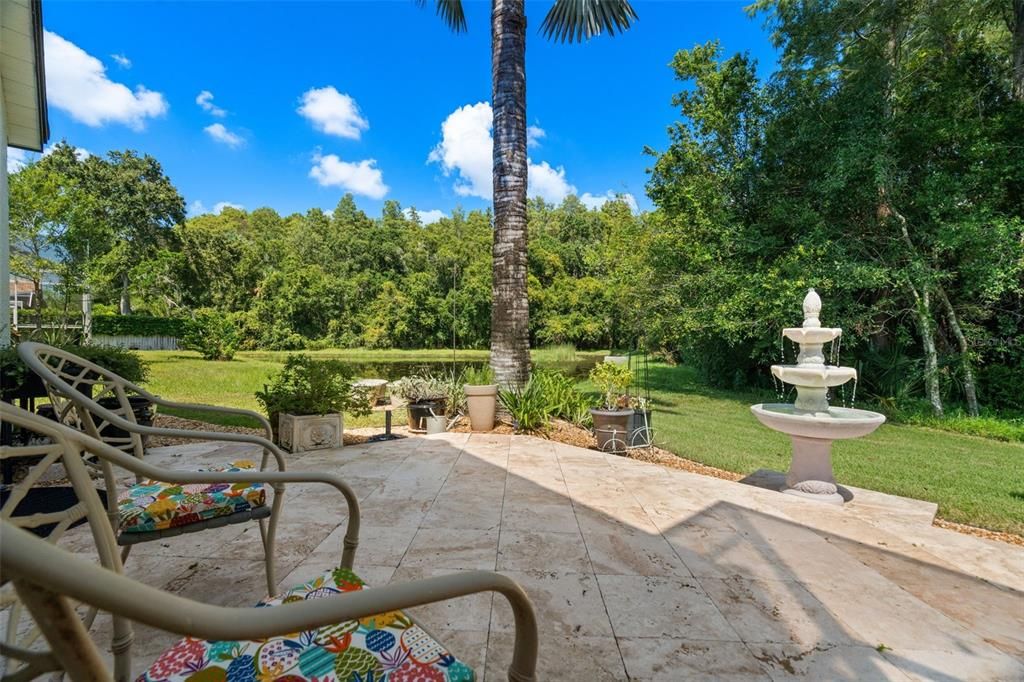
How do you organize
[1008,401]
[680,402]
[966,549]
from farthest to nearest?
[680,402], [1008,401], [966,549]

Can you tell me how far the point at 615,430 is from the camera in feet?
16.5

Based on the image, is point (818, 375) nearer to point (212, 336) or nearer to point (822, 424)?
point (822, 424)

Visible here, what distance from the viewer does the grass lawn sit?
4.00 m

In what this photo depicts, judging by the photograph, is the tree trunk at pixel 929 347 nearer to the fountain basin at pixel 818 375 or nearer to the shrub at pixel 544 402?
the fountain basin at pixel 818 375

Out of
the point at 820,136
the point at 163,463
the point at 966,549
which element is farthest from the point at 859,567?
the point at 820,136

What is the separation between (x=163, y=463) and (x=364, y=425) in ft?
9.42

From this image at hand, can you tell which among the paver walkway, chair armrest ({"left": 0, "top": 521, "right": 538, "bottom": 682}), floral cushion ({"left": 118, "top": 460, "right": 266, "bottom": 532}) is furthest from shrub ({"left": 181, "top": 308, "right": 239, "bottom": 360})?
chair armrest ({"left": 0, "top": 521, "right": 538, "bottom": 682})

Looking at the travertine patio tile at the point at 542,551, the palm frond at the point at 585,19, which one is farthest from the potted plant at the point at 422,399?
the palm frond at the point at 585,19

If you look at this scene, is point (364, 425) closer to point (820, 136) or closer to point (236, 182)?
point (820, 136)

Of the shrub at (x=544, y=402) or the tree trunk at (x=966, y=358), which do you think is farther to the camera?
the tree trunk at (x=966, y=358)

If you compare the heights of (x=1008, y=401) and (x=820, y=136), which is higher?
(x=820, y=136)

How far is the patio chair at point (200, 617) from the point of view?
0.48 meters

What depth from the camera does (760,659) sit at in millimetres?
1659

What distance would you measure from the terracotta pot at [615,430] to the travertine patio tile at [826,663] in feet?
10.8
